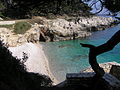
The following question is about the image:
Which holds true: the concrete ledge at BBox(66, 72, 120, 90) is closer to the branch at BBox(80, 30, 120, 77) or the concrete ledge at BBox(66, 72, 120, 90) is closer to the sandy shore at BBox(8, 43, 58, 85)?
the branch at BBox(80, 30, 120, 77)

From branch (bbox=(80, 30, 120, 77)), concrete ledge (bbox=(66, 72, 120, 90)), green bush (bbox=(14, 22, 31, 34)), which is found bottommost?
green bush (bbox=(14, 22, 31, 34))

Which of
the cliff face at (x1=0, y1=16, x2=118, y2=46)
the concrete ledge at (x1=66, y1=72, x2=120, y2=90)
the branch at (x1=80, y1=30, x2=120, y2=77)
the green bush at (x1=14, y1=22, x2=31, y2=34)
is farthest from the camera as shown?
the green bush at (x1=14, y1=22, x2=31, y2=34)

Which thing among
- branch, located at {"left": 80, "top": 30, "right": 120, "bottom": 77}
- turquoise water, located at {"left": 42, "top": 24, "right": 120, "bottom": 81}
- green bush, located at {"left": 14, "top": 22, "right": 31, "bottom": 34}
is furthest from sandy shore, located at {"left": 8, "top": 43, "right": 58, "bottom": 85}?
branch, located at {"left": 80, "top": 30, "right": 120, "bottom": 77}

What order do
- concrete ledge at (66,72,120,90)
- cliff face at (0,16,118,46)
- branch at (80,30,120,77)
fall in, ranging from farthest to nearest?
cliff face at (0,16,118,46)
concrete ledge at (66,72,120,90)
branch at (80,30,120,77)

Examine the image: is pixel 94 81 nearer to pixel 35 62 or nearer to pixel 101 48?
pixel 101 48

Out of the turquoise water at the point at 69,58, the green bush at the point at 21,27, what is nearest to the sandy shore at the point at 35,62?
the turquoise water at the point at 69,58

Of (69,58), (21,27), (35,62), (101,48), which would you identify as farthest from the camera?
(21,27)

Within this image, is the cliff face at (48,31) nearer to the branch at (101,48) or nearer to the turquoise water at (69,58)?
the turquoise water at (69,58)

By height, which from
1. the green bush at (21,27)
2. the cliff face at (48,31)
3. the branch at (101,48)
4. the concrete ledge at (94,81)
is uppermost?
the branch at (101,48)

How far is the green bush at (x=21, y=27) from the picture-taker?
1119 inches

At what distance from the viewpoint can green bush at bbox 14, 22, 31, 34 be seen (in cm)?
2842

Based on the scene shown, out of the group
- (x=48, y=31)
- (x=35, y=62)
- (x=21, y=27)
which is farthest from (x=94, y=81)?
(x=48, y=31)

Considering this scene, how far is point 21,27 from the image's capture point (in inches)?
1148

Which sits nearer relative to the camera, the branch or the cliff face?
the branch
